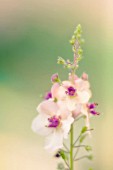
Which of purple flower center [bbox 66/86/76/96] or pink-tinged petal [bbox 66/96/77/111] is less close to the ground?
purple flower center [bbox 66/86/76/96]

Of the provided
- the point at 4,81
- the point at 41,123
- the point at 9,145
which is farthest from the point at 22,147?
the point at 41,123

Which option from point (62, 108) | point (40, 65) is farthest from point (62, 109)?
point (40, 65)

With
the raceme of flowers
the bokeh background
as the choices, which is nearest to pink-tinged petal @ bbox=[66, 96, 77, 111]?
the raceme of flowers

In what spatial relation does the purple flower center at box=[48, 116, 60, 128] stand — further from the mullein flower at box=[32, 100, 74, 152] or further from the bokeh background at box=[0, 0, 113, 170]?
the bokeh background at box=[0, 0, 113, 170]

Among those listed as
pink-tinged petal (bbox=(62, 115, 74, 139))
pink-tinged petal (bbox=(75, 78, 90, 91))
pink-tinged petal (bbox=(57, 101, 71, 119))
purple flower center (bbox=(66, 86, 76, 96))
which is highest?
pink-tinged petal (bbox=(75, 78, 90, 91))

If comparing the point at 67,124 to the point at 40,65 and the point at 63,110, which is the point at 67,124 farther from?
the point at 40,65

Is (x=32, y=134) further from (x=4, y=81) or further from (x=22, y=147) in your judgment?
(x=4, y=81)
